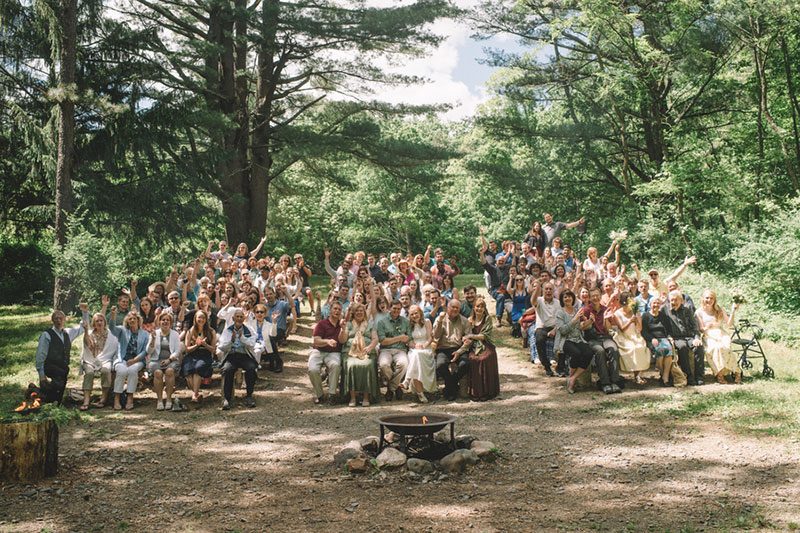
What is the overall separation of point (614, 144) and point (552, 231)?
861 cm

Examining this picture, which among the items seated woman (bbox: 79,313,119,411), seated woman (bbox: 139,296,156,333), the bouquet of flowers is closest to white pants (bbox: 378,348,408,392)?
seated woman (bbox: 139,296,156,333)

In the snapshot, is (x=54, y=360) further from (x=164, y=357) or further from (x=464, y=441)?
(x=464, y=441)

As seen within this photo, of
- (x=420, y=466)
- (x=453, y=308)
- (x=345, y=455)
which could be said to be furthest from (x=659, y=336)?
(x=345, y=455)

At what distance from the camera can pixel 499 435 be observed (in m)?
7.11

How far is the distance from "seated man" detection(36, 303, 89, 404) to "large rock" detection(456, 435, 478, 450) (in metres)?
5.03

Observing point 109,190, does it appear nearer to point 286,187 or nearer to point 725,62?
point 286,187

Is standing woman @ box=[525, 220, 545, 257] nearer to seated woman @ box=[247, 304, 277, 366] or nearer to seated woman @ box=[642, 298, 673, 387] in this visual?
seated woman @ box=[642, 298, 673, 387]

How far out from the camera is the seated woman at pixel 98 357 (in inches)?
329

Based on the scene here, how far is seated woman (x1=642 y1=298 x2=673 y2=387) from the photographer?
8836 millimetres

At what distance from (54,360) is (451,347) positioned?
197 inches

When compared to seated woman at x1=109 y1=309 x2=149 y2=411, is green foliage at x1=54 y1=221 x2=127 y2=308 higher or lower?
higher

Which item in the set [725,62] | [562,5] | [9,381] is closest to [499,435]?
[9,381]

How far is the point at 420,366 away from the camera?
8.67m

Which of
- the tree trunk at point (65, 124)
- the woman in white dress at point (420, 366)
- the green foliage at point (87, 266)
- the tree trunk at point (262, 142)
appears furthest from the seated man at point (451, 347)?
the tree trunk at point (262, 142)
